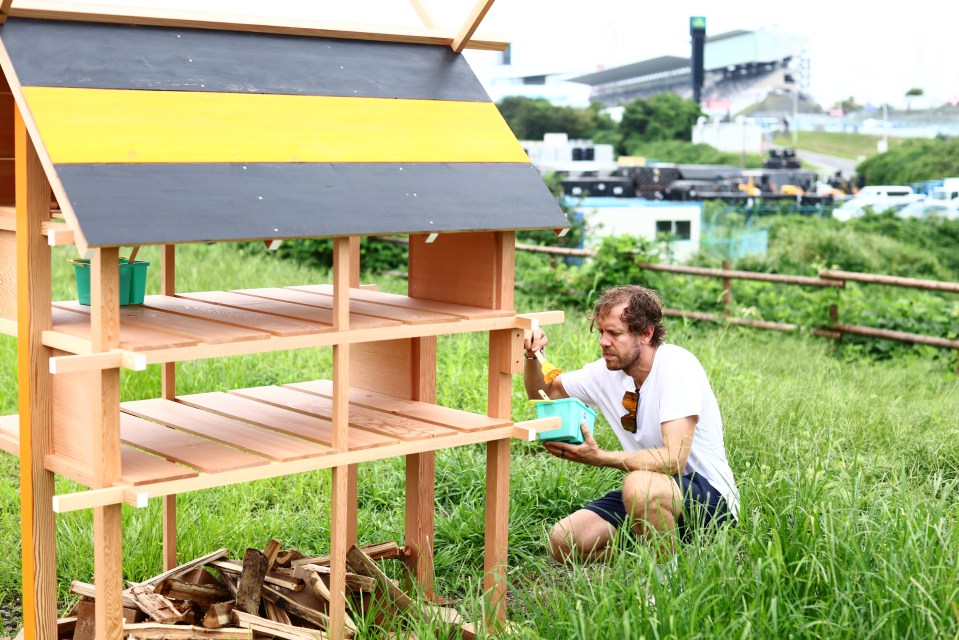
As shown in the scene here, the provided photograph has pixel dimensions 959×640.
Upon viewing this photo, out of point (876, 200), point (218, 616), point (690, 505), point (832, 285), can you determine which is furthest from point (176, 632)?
point (876, 200)

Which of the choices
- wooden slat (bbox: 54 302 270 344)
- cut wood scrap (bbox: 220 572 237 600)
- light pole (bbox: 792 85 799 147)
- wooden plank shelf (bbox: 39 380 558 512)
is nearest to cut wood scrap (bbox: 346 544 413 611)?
cut wood scrap (bbox: 220 572 237 600)

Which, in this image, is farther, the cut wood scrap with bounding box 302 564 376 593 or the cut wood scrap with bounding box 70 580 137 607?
the cut wood scrap with bounding box 302 564 376 593

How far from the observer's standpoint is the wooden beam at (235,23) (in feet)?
9.23

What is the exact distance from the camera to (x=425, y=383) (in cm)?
379

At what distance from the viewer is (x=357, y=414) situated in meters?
3.52

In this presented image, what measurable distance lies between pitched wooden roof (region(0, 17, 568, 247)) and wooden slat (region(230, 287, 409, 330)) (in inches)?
12.1

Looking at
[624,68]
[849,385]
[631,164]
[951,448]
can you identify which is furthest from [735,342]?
[624,68]

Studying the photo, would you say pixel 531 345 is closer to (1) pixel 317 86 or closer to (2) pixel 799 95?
(1) pixel 317 86

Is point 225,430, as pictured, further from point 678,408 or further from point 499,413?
point 678,408

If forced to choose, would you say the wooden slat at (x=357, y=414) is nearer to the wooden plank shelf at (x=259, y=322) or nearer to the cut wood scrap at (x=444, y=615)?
the wooden plank shelf at (x=259, y=322)

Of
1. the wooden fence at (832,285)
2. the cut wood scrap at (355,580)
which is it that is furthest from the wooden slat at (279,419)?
the wooden fence at (832,285)

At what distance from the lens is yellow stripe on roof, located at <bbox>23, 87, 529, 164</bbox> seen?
264 centimetres

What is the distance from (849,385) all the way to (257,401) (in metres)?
4.29

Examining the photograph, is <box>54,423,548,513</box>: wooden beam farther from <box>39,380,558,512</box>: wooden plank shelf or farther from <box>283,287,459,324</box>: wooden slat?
<box>283,287,459,324</box>: wooden slat
